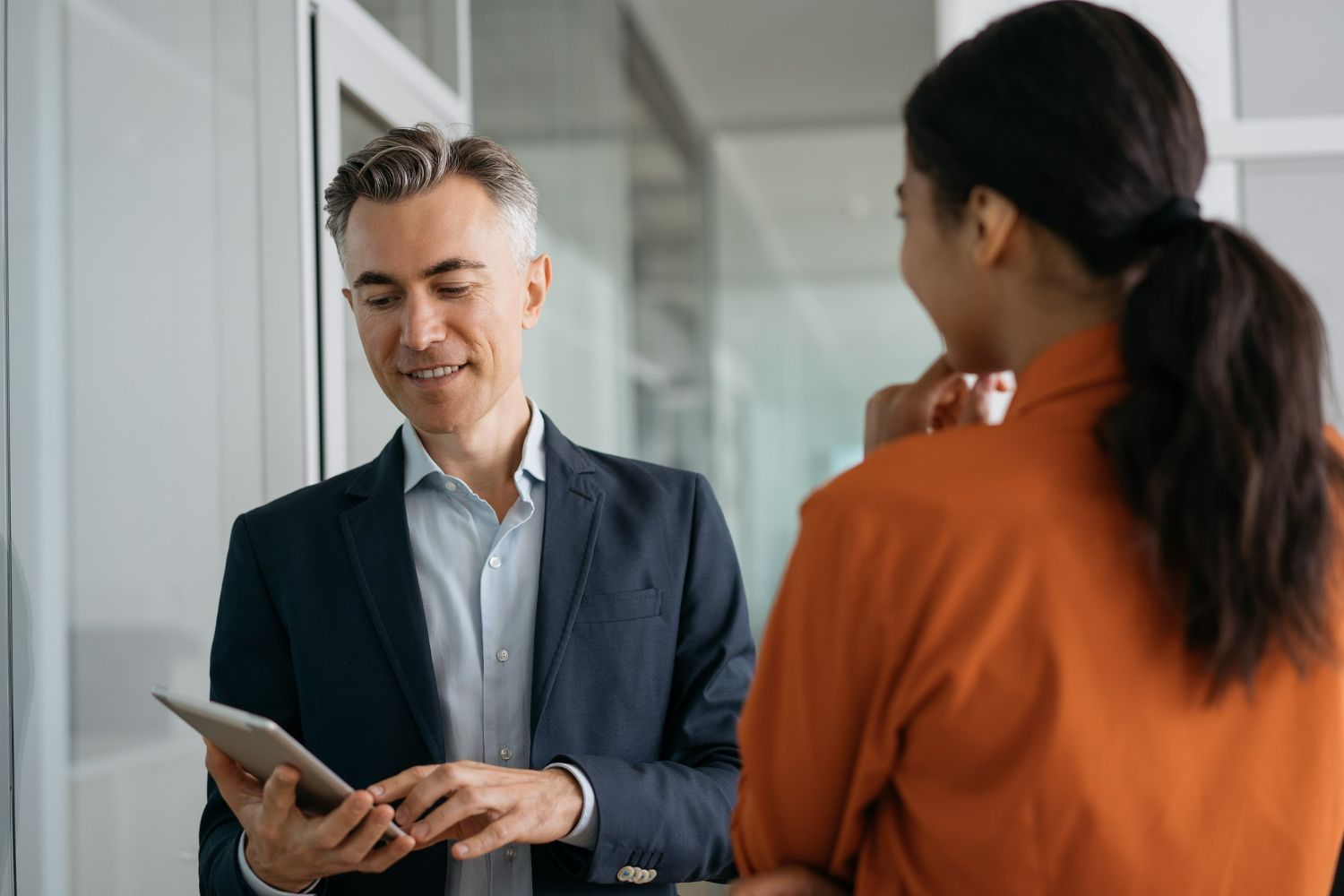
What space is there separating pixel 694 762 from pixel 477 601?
0.32 metres

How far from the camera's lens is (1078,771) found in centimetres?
79

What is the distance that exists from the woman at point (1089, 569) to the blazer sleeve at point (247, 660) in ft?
2.52

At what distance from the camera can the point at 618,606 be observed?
1458mm

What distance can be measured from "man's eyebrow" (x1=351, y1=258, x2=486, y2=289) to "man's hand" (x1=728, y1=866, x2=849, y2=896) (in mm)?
853

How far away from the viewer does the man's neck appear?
153cm

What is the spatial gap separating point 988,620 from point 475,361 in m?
0.86

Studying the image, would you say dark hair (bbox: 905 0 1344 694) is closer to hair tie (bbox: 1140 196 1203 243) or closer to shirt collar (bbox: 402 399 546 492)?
hair tie (bbox: 1140 196 1203 243)

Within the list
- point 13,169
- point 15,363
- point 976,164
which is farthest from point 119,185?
point 976,164

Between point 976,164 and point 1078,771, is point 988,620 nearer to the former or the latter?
point 1078,771

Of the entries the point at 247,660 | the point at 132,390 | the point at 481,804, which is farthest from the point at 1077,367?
the point at 132,390

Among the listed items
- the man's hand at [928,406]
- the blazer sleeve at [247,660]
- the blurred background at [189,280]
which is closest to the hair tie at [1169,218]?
the man's hand at [928,406]

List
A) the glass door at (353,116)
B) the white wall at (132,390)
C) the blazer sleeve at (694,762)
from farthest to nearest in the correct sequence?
the glass door at (353,116), the white wall at (132,390), the blazer sleeve at (694,762)

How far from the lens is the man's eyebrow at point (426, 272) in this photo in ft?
4.85

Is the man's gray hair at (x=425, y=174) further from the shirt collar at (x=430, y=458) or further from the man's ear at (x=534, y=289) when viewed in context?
the shirt collar at (x=430, y=458)
